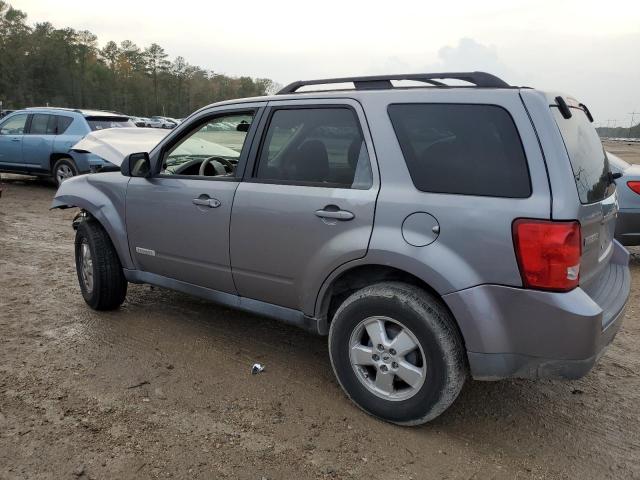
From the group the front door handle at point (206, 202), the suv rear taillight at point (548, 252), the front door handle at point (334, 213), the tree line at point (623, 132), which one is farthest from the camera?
the tree line at point (623, 132)

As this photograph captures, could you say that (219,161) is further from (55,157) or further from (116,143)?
(55,157)

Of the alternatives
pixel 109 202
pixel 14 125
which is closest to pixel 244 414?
pixel 109 202

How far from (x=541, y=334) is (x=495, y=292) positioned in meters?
0.28

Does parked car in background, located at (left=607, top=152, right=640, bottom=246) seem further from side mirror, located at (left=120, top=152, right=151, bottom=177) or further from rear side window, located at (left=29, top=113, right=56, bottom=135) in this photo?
rear side window, located at (left=29, top=113, right=56, bottom=135)

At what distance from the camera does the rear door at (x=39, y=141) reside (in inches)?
450

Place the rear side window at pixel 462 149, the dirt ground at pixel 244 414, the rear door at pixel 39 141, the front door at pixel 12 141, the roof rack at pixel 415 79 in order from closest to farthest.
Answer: the rear side window at pixel 462 149
the dirt ground at pixel 244 414
the roof rack at pixel 415 79
the rear door at pixel 39 141
the front door at pixel 12 141

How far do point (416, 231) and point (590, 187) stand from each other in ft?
2.95

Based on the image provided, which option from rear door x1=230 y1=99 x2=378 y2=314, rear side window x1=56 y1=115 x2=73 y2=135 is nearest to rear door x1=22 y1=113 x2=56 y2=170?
rear side window x1=56 y1=115 x2=73 y2=135

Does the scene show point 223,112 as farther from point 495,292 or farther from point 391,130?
point 495,292

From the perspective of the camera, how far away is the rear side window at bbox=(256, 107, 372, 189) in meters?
3.11

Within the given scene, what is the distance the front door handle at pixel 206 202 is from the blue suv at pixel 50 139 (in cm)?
796

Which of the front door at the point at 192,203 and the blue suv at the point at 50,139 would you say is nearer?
the front door at the point at 192,203

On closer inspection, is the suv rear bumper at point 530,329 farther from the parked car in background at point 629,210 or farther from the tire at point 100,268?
the parked car in background at point 629,210

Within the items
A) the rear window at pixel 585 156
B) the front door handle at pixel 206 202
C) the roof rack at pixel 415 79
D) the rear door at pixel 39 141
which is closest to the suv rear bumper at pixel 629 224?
the rear window at pixel 585 156
